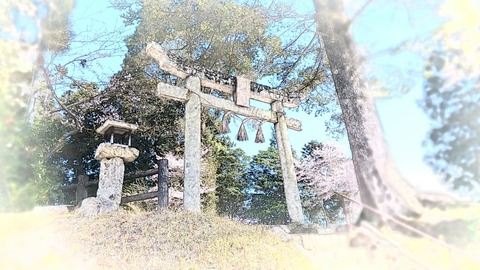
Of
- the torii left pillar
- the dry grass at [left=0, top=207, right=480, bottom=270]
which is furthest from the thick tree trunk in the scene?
the torii left pillar

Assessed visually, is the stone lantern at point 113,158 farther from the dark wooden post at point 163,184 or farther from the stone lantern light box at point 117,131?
the dark wooden post at point 163,184

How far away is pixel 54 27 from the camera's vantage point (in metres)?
1.24

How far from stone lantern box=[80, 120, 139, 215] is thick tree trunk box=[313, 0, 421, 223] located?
2.46m

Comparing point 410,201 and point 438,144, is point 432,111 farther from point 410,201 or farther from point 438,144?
point 410,201

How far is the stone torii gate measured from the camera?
3.07m

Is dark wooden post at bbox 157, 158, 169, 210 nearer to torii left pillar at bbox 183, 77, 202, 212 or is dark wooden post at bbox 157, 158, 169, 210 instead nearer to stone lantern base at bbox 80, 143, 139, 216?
stone lantern base at bbox 80, 143, 139, 216

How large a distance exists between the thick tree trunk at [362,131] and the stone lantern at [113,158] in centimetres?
246

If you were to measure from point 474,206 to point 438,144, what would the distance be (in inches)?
5.6

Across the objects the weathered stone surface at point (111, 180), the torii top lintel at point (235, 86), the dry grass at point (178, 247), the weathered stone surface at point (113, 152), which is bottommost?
the dry grass at point (178, 247)

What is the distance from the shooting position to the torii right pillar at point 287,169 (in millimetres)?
3582

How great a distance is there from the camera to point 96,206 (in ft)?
9.87

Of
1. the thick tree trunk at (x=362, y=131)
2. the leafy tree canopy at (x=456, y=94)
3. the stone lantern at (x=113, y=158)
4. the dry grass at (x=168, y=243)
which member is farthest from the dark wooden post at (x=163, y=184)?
the leafy tree canopy at (x=456, y=94)

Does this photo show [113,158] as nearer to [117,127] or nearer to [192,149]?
[117,127]

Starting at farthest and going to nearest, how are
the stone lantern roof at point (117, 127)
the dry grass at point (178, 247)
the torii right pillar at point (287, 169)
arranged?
the torii right pillar at point (287, 169) → the stone lantern roof at point (117, 127) → the dry grass at point (178, 247)
